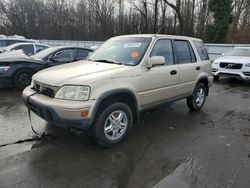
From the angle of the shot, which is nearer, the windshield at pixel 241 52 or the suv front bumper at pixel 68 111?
the suv front bumper at pixel 68 111

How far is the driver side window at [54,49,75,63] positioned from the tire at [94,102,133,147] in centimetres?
491

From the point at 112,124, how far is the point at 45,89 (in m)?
1.22

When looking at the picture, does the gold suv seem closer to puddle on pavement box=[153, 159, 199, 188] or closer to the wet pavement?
the wet pavement

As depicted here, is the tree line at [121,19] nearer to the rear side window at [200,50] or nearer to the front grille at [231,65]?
the front grille at [231,65]

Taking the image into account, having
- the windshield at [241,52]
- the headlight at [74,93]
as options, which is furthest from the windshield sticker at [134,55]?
the windshield at [241,52]

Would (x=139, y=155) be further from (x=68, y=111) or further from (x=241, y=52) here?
(x=241, y=52)

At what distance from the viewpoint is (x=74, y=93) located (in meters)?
3.18

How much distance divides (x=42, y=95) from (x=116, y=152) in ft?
4.95

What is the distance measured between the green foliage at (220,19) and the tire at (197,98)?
18.1m

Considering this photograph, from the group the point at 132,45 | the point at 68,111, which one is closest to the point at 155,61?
the point at 132,45

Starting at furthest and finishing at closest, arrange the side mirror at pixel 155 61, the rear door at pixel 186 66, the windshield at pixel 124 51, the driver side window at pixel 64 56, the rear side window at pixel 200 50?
the driver side window at pixel 64 56 < the rear side window at pixel 200 50 < the rear door at pixel 186 66 < the windshield at pixel 124 51 < the side mirror at pixel 155 61

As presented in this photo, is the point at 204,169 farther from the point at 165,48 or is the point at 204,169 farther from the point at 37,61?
the point at 37,61

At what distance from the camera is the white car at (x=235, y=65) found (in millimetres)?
9117

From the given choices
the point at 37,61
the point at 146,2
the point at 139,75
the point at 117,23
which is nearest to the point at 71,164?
the point at 139,75
